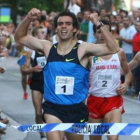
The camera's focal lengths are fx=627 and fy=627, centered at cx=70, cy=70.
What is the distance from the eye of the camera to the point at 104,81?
8109 mm

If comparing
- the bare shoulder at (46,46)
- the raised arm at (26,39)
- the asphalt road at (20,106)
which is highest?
the raised arm at (26,39)

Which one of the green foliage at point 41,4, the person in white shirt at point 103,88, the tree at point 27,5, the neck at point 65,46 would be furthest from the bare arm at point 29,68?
the green foliage at point 41,4

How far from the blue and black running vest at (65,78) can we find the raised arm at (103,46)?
0.19 meters

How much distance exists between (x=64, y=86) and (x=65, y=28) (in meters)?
0.66

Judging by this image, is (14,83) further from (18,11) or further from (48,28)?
(18,11)

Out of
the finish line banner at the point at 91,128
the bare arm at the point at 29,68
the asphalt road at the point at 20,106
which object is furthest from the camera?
the asphalt road at the point at 20,106

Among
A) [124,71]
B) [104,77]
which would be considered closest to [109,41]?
[104,77]

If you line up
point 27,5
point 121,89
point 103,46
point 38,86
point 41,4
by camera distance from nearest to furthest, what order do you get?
point 103,46
point 121,89
point 38,86
point 41,4
point 27,5

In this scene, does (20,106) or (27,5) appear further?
(27,5)

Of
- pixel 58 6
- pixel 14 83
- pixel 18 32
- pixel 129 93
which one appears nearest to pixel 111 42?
pixel 18 32

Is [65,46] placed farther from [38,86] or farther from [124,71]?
[38,86]

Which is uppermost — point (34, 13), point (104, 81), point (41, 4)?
point (34, 13)

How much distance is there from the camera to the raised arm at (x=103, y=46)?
6.94 m

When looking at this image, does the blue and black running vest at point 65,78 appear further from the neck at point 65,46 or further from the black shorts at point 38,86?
the black shorts at point 38,86
